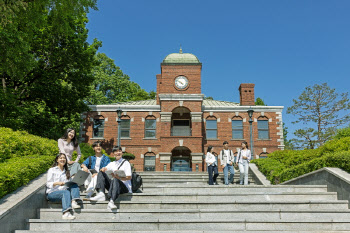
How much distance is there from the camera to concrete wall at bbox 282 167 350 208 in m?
7.56

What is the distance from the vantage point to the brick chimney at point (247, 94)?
99.3 feet

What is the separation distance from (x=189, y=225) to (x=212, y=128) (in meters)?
22.9

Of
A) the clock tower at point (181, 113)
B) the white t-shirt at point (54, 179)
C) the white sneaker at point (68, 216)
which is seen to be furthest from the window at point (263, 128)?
the white sneaker at point (68, 216)

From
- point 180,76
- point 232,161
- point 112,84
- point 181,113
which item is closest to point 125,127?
point 181,113

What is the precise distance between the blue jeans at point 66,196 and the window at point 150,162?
819 inches

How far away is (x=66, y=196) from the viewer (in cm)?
705

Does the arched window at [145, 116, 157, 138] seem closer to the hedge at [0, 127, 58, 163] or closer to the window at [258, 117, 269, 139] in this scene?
the window at [258, 117, 269, 139]

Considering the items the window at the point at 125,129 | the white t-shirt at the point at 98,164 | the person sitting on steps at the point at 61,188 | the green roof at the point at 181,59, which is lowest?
the person sitting on steps at the point at 61,188

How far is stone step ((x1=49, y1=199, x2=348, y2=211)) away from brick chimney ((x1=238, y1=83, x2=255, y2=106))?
916 inches

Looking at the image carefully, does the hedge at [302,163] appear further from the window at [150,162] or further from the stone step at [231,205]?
the window at [150,162]

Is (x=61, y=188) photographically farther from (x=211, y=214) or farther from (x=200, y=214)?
(x=211, y=214)

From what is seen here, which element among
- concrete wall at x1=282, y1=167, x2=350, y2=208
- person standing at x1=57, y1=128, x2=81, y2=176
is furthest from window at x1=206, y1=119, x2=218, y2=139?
person standing at x1=57, y1=128, x2=81, y2=176

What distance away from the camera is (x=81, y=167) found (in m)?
8.36

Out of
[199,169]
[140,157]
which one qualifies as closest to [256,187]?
[199,169]
